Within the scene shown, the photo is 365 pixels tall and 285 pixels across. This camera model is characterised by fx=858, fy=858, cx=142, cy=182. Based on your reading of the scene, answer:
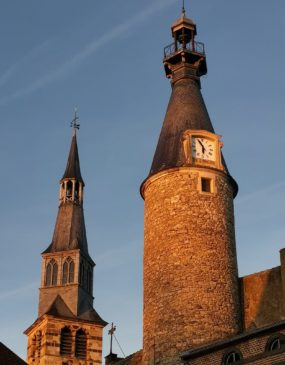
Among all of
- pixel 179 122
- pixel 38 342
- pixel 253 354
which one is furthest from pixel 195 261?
pixel 38 342

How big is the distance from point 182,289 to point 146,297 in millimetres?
1857

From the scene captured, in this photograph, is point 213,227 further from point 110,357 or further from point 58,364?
point 58,364

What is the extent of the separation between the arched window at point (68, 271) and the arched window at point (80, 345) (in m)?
3.30

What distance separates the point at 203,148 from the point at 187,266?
5.50 metres

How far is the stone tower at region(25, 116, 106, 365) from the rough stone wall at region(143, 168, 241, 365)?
2054 centimetres

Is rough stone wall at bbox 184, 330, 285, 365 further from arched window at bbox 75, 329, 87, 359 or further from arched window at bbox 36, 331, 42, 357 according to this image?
arched window at bbox 36, 331, 42, 357

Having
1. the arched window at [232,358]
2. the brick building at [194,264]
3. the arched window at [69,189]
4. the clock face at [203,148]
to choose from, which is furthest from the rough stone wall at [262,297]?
the arched window at [69,189]

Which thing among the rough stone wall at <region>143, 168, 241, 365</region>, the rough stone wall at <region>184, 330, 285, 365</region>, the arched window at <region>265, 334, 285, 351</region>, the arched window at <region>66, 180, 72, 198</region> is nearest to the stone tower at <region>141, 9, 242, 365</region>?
the rough stone wall at <region>143, 168, 241, 365</region>

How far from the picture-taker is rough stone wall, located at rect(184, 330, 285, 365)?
25.9 m

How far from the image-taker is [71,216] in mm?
56562

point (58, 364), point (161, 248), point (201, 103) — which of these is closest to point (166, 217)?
point (161, 248)

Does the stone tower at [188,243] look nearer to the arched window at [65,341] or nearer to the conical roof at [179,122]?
the conical roof at [179,122]

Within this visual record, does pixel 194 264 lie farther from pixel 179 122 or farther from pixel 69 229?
pixel 69 229

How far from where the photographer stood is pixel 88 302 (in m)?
55.1
